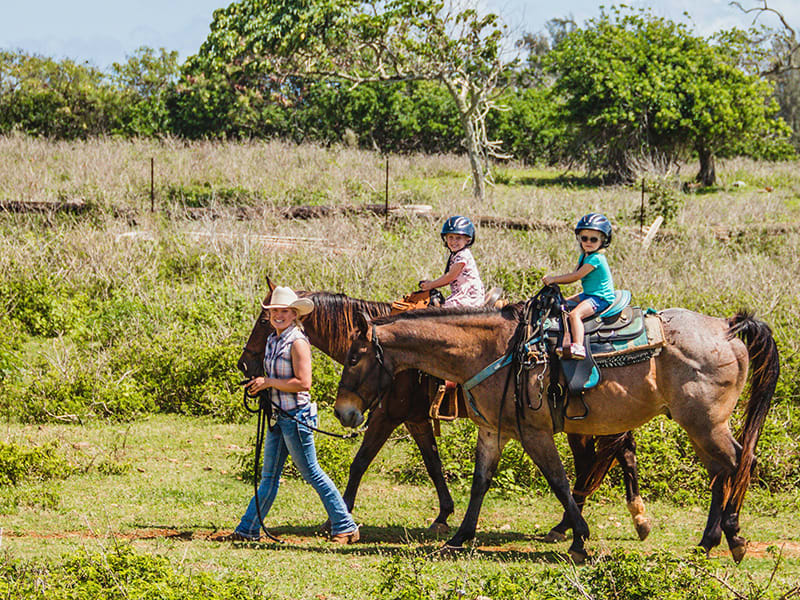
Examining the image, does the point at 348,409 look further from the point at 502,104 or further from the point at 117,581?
the point at 502,104

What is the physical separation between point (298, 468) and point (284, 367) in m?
0.76

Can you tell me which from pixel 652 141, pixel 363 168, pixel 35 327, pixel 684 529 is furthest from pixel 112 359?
pixel 652 141

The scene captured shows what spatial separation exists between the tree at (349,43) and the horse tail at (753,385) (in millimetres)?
15058

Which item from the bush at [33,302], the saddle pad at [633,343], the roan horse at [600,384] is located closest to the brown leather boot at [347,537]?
the roan horse at [600,384]

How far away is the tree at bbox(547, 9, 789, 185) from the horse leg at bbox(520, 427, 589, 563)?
20124 millimetres

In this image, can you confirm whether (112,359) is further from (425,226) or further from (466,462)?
(425,226)

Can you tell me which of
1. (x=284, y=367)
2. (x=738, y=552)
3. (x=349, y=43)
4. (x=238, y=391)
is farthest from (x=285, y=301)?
(x=349, y=43)

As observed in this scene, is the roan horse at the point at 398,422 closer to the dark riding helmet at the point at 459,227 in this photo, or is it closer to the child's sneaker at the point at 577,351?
the dark riding helmet at the point at 459,227

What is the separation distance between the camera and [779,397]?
10.2m

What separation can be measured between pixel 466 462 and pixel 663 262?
8206 millimetres

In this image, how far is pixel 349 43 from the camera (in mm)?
21266

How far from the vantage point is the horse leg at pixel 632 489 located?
7426 mm

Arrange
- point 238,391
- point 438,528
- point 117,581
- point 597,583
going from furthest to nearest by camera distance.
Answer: point 238,391
point 438,528
point 597,583
point 117,581

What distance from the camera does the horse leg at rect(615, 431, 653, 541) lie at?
7.43 metres
